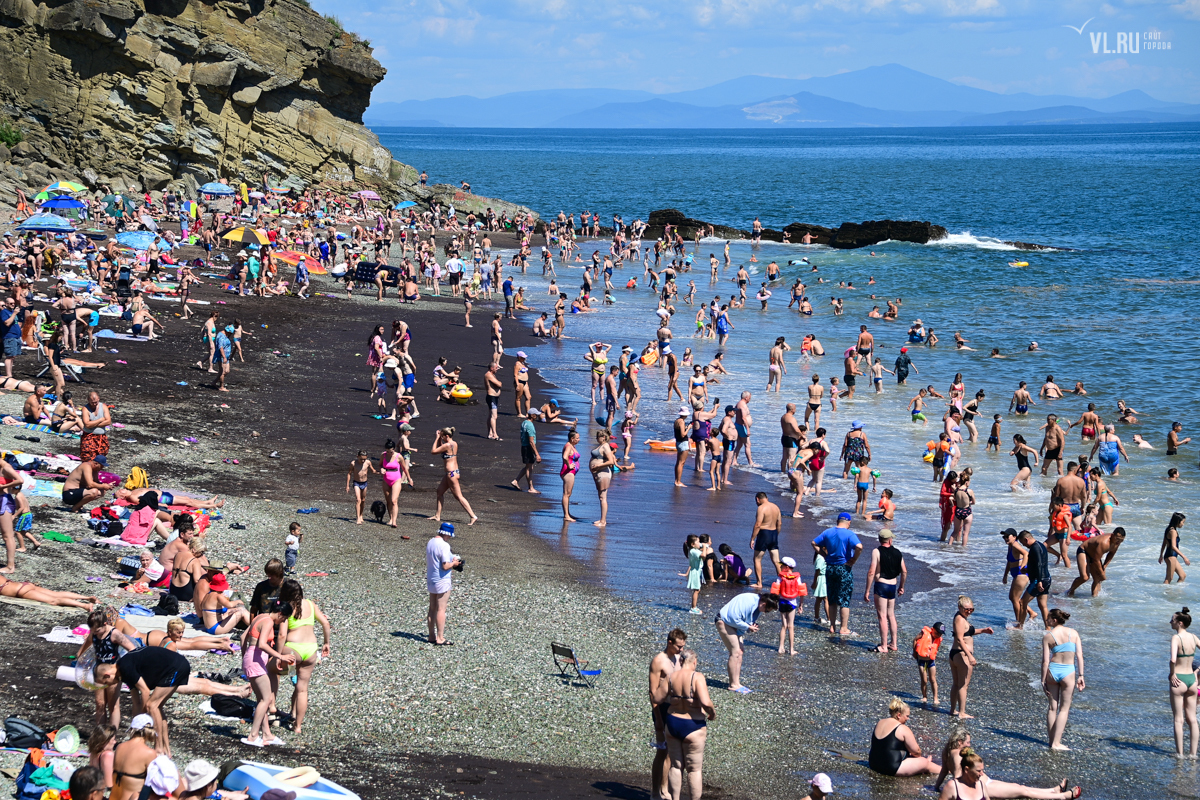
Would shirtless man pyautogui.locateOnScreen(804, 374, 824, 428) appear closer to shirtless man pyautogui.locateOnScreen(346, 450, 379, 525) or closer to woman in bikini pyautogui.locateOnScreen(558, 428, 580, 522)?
woman in bikini pyautogui.locateOnScreen(558, 428, 580, 522)

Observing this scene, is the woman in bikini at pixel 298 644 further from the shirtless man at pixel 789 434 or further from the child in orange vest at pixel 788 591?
the shirtless man at pixel 789 434

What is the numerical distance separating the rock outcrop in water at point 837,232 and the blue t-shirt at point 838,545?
158 feet

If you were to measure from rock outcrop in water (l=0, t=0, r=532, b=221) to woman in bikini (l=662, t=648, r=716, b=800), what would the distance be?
36828mm

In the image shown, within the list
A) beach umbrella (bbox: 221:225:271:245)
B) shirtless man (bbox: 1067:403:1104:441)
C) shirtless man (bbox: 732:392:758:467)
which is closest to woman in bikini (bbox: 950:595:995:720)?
shirtless man (bbox: 732:392:758:467)

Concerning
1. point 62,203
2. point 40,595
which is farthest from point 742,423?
point 62,203

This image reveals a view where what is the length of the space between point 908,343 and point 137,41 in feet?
105

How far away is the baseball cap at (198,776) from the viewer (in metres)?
6.89

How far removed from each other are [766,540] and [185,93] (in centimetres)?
4030

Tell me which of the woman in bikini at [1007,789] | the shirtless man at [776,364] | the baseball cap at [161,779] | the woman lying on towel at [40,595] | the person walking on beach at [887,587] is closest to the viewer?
the baseball cap at [161,779]

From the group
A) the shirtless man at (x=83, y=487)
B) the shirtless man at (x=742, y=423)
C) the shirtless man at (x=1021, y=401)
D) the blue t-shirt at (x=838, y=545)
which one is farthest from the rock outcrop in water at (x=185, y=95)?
the blue t-shirt at (x=838, y=545)

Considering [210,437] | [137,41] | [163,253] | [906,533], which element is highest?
[137,41]

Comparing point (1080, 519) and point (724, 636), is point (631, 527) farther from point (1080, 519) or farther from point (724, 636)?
point (1080, 519)

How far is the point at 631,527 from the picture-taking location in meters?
16.0

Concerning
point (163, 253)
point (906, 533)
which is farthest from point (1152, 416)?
point (163, 253)
